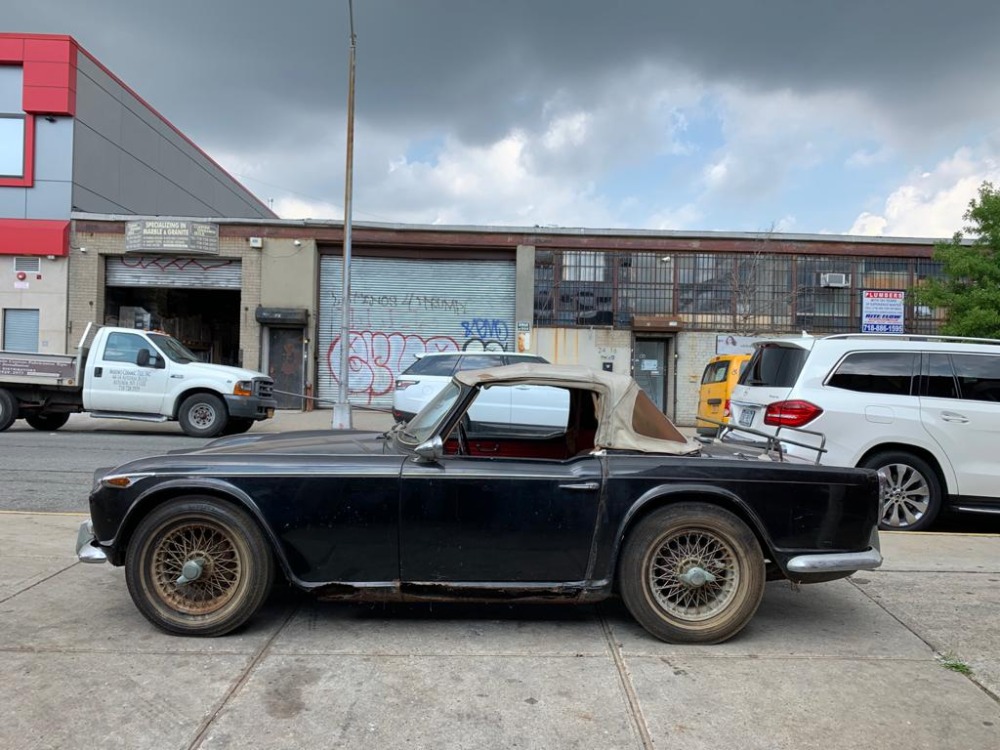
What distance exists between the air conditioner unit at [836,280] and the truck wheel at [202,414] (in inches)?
632

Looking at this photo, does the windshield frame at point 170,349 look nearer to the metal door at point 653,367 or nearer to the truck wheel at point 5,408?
the truck wheel at point 5,408

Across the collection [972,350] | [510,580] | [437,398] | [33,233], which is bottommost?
[510,580]

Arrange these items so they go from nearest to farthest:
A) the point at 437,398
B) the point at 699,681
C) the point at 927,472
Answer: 1. the point at 699,681
2. the point at 437,398
3. the point at 927,472

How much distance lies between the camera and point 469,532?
3670 mm

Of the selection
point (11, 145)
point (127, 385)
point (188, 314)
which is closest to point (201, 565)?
point (127, 385)

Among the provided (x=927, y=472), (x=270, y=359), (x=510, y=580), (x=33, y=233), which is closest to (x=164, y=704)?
(x=510, y=580)

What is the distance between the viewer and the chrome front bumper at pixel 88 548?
375cm

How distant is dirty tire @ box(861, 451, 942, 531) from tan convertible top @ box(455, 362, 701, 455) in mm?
3444

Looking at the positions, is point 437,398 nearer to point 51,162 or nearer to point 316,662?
point 316,662

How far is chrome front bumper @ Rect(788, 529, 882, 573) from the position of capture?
147 inches

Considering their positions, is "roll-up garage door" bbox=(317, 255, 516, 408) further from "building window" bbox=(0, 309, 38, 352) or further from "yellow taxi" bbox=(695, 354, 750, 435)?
"building window" bbox=(0, 309, 38, 352)

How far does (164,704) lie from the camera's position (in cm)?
300

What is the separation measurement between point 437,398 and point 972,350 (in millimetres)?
5408

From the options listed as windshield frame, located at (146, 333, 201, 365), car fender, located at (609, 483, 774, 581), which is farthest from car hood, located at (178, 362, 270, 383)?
car fender, located at (609, 483, 774, 581)
